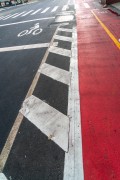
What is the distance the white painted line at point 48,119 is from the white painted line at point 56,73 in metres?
1.18

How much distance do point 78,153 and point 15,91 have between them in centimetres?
322

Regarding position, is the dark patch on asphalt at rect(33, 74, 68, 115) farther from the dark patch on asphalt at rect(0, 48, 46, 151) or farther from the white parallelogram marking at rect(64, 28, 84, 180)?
the dark patch on asphalt at rect(0, 48, 46, 151)

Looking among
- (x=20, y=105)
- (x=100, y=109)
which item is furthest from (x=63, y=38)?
(x=100, y=109)

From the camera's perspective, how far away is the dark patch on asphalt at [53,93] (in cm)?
540

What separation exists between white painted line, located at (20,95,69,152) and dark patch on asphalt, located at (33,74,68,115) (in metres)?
0.15

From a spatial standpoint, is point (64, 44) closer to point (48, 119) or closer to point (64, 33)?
point (64, 33)

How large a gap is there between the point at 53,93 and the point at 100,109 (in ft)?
4.87

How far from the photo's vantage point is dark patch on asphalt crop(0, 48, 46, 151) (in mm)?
5232

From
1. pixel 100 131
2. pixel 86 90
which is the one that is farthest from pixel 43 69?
pixel 100 131

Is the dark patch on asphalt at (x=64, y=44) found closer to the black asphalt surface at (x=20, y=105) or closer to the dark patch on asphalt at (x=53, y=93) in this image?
the black asphalt surface at (x=20, y=105)

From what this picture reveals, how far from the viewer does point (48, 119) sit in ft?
16.1

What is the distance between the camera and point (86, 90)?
5836mm

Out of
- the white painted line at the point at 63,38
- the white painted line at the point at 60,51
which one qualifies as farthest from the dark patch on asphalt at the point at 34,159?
the white painted line at the point at 63,38

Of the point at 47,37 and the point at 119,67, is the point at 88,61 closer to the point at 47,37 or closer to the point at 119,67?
the point at 119,67
